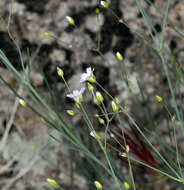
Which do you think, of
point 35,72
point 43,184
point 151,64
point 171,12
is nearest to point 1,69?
point 35,72

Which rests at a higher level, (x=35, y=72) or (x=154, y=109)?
(x=35, y=72)

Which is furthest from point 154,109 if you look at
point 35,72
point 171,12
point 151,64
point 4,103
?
point 4,103

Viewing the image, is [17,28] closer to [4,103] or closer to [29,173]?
[4,103]

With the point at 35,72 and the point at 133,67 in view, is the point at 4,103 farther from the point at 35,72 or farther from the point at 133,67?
the point at 133,67

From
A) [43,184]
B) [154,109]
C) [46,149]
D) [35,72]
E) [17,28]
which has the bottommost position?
[43,184]

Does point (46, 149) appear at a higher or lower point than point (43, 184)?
higher

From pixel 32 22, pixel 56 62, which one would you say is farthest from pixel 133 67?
pixel 32 22
